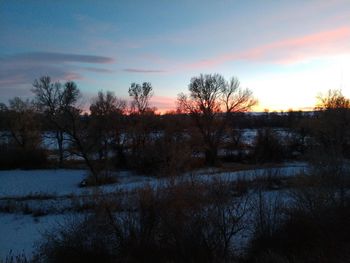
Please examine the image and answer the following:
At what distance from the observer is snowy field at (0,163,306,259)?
19719 mm

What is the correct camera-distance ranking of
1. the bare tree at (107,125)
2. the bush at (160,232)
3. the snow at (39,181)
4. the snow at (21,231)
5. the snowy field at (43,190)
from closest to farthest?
1. the bush at (160,232)
2. the snow at (21,231)
3. the snowy field at (43,190)
4. the snow at (39,181)
5. the bare tree at (107,125)

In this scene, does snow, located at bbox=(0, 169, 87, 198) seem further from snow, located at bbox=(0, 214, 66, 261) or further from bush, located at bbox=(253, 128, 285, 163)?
bush, located at bbox=(253, 128, 285, 163)

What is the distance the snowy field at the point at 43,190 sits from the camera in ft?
64.7

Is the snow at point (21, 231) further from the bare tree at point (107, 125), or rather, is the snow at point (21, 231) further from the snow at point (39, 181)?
the bare tree at point (107, 125)

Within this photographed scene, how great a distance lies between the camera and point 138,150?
50219 mm

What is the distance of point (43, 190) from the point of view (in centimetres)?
3522

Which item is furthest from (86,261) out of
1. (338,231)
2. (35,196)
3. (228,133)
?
(228,133)

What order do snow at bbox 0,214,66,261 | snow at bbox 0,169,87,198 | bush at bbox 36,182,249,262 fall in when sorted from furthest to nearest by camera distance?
snow at bbox 0,169,87,198, snow at bbox 0,214,66,261, bush at bbox 36,182,249,262

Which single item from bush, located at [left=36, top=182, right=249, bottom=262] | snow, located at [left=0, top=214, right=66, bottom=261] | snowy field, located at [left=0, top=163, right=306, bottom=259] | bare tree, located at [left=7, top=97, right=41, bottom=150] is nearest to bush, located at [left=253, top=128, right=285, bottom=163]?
snowy field, located at [left=0, top=163, right=306, bottom=259]

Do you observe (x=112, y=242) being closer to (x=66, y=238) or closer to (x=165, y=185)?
(x=66, y=238)

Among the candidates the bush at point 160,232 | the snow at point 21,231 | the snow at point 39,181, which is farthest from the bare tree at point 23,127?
the bush at point 160,232

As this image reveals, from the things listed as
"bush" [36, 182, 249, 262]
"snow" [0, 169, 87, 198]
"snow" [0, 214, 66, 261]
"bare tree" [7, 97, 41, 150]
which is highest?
"bare tree" [7, 97, 41, 150]

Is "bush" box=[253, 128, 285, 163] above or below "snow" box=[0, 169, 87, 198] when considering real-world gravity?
above

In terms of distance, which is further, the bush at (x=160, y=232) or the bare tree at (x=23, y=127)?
the bare tree at (x=23, y=127)
